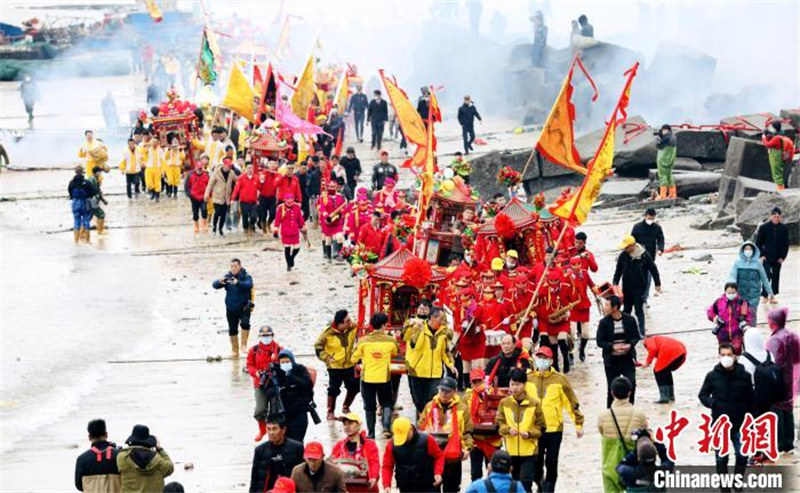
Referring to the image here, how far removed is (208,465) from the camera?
53.2 feet

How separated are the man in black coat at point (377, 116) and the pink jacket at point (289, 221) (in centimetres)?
1416

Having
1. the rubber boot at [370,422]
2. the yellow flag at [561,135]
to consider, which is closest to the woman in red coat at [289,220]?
the yellow flag at [561,135]

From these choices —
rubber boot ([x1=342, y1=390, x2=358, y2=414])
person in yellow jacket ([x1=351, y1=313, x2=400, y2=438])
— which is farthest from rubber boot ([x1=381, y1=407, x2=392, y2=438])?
rubber boot ([x1=342, y1=390, x2=358, y2=414])

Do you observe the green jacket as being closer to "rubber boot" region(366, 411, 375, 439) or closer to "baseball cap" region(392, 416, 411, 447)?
"baseball cap" region(392, 416, 411, 447)

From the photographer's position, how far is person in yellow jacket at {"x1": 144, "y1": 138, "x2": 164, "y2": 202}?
34281 mm

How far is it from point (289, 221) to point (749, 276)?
8.71 metres

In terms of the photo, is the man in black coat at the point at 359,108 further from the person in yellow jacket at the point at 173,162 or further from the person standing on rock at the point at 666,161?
the person standing on rock at the point at 666,161

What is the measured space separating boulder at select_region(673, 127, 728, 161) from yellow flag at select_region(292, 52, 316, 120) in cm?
691

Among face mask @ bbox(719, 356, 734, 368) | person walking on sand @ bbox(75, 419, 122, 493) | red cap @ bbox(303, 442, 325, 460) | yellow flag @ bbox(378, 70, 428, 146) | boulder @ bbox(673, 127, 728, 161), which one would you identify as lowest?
person walking on sand @ bbox(75, 419, 122, 493)

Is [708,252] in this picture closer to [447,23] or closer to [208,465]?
[208,465]

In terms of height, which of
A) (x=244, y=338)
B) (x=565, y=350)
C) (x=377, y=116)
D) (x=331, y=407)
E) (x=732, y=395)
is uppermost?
(x=377, y=116)

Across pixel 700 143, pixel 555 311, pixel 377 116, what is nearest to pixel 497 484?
pixel 555 311

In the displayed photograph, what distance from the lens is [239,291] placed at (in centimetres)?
2031

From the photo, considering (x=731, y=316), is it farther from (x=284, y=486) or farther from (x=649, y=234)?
(x=284, y=486)
